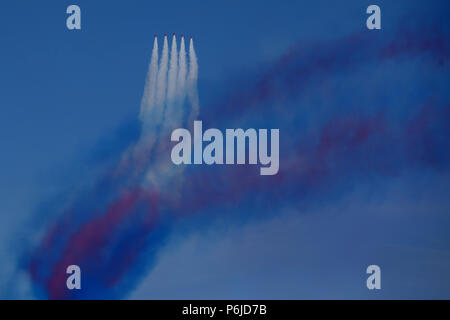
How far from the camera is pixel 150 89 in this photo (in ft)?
18.5

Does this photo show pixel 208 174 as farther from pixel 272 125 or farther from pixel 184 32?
pixel 184 32

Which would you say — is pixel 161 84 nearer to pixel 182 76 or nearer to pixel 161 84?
pixel 161 84

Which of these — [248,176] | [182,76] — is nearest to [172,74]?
[182,76]

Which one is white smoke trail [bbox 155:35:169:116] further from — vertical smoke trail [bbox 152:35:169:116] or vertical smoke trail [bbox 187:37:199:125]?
vertical smoke trail [bbox 187:37:199:125]

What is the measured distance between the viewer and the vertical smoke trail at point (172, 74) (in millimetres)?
5652

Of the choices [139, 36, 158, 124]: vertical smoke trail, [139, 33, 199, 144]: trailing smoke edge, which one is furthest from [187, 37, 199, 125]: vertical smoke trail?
[139, 36, 158, 124]: vertical smoke trail

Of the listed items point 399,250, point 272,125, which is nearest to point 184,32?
point 272,125

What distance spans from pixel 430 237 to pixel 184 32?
1859mm

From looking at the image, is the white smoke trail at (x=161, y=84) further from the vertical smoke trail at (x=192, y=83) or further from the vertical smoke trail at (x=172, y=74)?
the vertical smoke trail at (x=192, y=83)

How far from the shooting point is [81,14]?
18.6 ft

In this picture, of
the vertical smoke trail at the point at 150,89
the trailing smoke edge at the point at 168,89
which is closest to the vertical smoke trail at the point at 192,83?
the trailing smoke edge at the point at 168,89

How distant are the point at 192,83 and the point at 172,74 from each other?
13 centimetres

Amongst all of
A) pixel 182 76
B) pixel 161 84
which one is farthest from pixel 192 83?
pixel 161 84

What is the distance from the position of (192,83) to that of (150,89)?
25 centimetres
